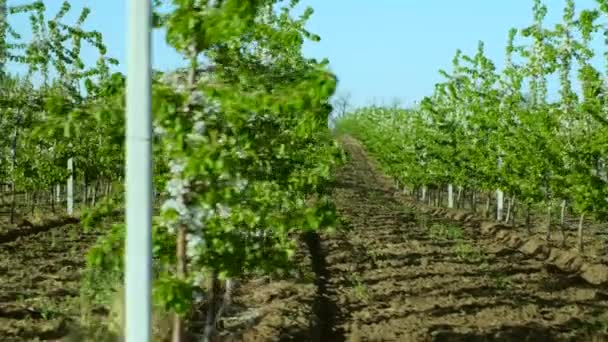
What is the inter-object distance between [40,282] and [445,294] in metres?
5.85

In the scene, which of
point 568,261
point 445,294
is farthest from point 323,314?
point 568,261

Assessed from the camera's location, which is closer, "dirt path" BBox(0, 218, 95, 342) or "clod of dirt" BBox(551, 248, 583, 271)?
"dirt path" BBox(0, 218, 95, 342)

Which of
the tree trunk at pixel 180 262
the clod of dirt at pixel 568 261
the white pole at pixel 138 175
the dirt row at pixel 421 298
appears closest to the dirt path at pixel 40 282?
the dirt row at pixel 421 298

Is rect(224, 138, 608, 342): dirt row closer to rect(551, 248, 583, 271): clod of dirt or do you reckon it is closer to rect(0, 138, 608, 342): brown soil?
rect(0, 138, 608, 342): brown soil

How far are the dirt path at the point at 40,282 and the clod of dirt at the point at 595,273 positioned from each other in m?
8.60

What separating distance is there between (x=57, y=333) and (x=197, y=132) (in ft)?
14.6

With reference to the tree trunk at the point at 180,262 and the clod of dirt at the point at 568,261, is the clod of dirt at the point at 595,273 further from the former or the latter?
the tree trunk at the point at 180,262

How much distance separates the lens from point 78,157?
26297 mm

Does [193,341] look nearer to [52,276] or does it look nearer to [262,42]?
[262,42]

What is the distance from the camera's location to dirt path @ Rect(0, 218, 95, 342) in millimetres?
10141

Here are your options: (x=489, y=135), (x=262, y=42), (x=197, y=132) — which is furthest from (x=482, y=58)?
(x=197, y=132)

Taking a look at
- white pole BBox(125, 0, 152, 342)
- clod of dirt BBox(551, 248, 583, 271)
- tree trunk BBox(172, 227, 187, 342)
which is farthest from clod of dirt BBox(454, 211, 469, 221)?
white pole BBox(125, 0, 152, 342)

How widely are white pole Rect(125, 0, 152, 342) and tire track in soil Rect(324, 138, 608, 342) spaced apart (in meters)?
5.69

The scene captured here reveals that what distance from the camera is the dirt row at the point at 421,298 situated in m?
10.6
